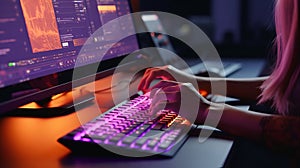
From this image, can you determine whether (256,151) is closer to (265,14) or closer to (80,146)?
(265,14)

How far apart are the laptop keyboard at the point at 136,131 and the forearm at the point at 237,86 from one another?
0.33 metres

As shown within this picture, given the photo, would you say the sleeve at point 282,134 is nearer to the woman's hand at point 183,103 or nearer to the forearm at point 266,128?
the forearm at point 266,128

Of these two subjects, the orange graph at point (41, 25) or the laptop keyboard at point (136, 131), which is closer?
the laptop keyboard at point (136, 131)

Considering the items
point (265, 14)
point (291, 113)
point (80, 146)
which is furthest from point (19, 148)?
point (265, 14)

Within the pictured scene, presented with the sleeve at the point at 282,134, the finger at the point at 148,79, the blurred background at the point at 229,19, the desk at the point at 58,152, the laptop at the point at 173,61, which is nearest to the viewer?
the desk at the point at 58,152

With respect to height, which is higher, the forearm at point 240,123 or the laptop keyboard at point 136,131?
the laptop keyboard at point 136,131

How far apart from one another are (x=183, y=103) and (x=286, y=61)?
26cm

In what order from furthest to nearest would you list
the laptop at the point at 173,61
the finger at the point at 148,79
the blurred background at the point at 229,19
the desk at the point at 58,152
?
the blurred background at the point at 229,19
the laptop at the point at 173,61
the finger at the point at 148,79
the desk at the point at 58,152

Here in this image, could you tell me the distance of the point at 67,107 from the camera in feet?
2.89

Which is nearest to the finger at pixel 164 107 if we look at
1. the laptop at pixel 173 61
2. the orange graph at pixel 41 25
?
the orange graph at pixel 41 25

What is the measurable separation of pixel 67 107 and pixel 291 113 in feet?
1.79

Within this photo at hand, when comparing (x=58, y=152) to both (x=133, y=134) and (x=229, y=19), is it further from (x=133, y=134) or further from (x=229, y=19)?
(x=229, y=19)

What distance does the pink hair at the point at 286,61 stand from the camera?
0.75 m

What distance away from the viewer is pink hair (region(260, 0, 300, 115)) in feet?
2.45
